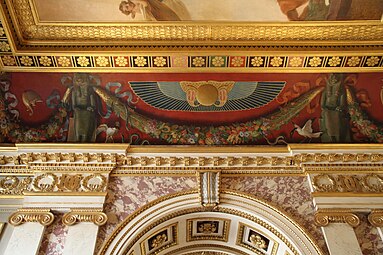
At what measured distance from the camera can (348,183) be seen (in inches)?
301

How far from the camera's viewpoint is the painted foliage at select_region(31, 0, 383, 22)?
766 cm

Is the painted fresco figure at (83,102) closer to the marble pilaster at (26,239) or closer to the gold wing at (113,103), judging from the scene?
the gold wing at (113,103)

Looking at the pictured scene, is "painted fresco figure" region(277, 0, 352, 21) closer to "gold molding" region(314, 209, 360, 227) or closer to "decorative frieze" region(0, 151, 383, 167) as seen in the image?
"decorative frieze" region(0, 151, 383, 167)

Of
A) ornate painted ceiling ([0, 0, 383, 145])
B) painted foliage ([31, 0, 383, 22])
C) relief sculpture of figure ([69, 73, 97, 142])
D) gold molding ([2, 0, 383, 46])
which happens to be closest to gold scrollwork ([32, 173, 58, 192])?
ornate painted ceiling ([0, 0, 383, 145])

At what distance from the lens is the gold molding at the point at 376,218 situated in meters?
7.06

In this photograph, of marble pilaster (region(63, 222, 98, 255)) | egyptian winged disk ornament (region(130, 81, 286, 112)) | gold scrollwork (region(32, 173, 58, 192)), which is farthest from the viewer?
egyptian winged disk ornament (region(130, 81, 286, 112))

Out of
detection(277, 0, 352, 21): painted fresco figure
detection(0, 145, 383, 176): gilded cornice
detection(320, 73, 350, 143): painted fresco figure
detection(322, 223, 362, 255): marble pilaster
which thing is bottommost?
detection(322, 223, 362, 255): marble pilaster

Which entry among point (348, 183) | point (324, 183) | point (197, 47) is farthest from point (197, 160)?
point (348, 183)

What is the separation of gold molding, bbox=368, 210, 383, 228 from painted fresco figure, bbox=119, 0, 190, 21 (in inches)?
198

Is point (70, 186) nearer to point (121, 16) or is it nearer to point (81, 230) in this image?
point (81, 230)

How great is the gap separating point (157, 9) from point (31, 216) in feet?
14.7

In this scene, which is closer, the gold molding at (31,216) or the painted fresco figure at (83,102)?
the gold molding at (31,216)

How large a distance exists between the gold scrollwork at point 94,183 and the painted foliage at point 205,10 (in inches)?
121

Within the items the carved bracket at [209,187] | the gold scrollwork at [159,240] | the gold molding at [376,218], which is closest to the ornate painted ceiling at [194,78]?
the carved bracket at [209,187]
